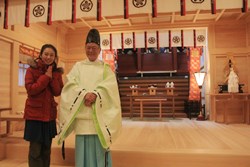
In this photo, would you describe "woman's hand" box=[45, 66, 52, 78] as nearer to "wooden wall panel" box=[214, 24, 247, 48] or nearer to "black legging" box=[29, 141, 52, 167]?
"black legging" box=[29, 141, 52, 167]

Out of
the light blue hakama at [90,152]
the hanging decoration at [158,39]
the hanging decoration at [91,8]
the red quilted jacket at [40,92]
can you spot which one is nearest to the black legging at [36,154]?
the red quilted jacket at [40,92]

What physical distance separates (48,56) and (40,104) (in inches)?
17.5

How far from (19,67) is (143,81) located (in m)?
5.66

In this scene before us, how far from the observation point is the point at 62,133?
70.9 inches

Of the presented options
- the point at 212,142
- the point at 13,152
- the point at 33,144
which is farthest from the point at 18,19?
the point at 212,142

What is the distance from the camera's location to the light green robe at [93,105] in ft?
5.65

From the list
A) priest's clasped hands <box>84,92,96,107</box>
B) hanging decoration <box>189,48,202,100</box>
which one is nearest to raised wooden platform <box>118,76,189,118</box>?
hanging decoration <box>189,48,202,100</box>

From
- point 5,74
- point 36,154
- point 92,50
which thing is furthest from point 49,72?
point 5,74

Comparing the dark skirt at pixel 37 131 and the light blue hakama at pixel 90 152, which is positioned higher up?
the dark skirt at pixel 37 131

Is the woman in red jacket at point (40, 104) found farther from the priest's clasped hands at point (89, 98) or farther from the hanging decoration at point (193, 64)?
the hanging decoration at point (193, 64)

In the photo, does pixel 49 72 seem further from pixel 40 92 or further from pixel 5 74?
pixel 5 74

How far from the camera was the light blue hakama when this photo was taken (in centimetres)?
176

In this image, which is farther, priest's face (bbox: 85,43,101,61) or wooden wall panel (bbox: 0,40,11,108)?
wooden wall panel (bbox: 0,40,11,108)

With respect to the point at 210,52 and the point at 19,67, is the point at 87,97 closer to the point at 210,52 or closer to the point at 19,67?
Result: the point at 19,67
